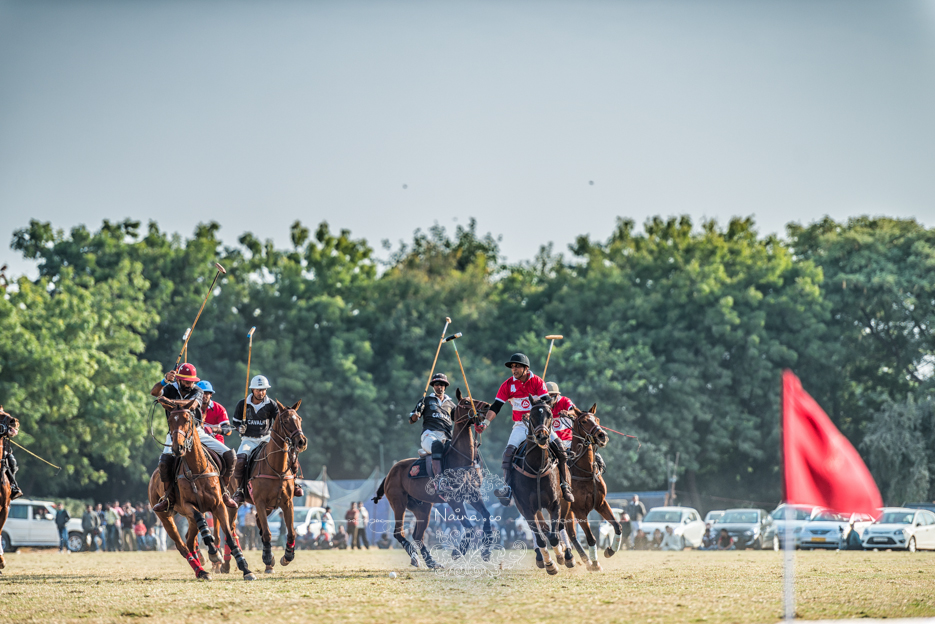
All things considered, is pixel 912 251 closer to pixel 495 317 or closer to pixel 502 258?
pixel 495 317

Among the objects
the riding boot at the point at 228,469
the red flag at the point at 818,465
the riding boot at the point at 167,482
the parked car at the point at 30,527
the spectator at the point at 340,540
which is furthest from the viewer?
the spectator at the point at 340,540

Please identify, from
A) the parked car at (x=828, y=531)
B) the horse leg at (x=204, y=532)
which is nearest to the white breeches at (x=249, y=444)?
the horse leg at (x=204, y=532)

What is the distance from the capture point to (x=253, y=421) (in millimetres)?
18797

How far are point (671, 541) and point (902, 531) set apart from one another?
24.9 ft

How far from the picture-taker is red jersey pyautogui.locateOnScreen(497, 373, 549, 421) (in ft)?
55.8

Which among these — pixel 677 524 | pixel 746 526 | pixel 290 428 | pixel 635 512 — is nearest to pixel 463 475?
pixel 290 428

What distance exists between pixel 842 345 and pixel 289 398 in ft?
90.4

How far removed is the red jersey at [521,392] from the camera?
17000 mm

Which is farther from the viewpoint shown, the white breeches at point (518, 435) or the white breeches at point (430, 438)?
the white breeches at point (430, 438)

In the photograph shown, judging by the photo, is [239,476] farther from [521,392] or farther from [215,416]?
[521,392]

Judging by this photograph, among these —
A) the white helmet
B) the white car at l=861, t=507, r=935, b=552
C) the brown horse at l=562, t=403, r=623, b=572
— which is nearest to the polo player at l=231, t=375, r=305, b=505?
the white helmet

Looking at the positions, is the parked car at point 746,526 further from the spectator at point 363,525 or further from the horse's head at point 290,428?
the horse's head at point 290,428

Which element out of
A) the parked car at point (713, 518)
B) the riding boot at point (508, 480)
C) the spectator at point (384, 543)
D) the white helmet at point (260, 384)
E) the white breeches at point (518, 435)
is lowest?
the spectator at point (384, 543)

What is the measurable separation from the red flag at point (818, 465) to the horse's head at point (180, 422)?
28.8 feet
